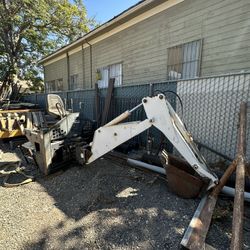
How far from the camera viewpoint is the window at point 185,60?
5320 millimetres

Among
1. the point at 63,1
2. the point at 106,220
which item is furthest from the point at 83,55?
the point at 106,220

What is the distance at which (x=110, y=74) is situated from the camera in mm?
8641

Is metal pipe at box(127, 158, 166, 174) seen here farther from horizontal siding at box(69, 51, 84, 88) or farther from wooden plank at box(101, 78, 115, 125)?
horizontal siding at box(69, 51, 84, 88)

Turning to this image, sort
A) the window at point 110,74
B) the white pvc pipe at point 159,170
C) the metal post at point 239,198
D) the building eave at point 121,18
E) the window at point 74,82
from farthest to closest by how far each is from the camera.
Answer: the window at point 74,82 < the window at point 110,74 < the building eave at point 121,18 < the white pvc pipe at point 159,170 < the metal post at point 239,198

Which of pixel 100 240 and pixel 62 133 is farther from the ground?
pixel 62 133

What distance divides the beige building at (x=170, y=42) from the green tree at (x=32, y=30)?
23.5 feet

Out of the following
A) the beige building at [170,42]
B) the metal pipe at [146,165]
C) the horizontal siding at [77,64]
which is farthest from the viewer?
the horizontal siding at [77,64]

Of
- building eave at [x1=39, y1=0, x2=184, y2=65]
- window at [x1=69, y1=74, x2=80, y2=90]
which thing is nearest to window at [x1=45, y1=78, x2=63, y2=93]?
window at [x1=69, y1=74, x2=80, y2=90]

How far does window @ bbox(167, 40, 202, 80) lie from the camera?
5.32 metres

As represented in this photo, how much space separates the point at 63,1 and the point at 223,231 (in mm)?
18220

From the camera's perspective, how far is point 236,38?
14.6 feet

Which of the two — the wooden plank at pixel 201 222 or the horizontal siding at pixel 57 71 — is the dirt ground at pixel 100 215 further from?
the horizontal siding at pixel 57 71

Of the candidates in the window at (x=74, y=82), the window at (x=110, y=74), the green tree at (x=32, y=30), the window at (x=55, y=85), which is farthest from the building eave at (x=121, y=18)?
the green tree at (x=32, y=30)

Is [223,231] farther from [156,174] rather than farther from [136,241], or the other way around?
[156,174]
